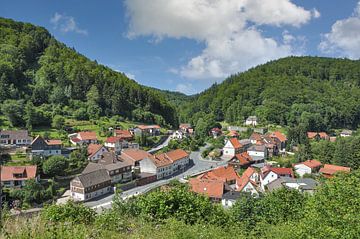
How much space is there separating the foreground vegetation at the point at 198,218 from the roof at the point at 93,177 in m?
16.7

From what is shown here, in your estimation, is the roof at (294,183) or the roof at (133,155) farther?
the roof at (133,155)

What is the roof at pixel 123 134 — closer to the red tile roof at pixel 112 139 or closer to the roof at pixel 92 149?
the red tile roof at pixel 112 139

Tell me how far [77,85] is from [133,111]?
1222cm

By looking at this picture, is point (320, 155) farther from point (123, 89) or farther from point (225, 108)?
point (225, 108)

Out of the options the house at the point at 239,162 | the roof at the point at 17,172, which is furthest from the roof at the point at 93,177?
the house at the point at 239,162

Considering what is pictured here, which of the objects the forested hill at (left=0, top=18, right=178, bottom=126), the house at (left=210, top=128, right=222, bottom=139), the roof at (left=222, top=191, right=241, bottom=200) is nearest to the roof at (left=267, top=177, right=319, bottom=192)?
the roof at (left=222, top=191, right=241, bottom=200)

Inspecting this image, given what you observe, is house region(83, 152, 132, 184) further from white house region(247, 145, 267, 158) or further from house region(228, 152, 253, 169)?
white house region(247, 145, 267, 158)

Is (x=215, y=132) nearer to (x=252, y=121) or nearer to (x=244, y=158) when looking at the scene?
A: (x=252, y=121)

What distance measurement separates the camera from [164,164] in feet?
118

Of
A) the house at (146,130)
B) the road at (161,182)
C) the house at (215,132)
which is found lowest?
the road at (161,182)

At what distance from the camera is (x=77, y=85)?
203 feet

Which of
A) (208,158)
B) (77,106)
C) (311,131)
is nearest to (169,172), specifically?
(208,158)

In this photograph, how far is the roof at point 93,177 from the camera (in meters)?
27.2

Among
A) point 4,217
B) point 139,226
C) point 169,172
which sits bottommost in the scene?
point 169,172
